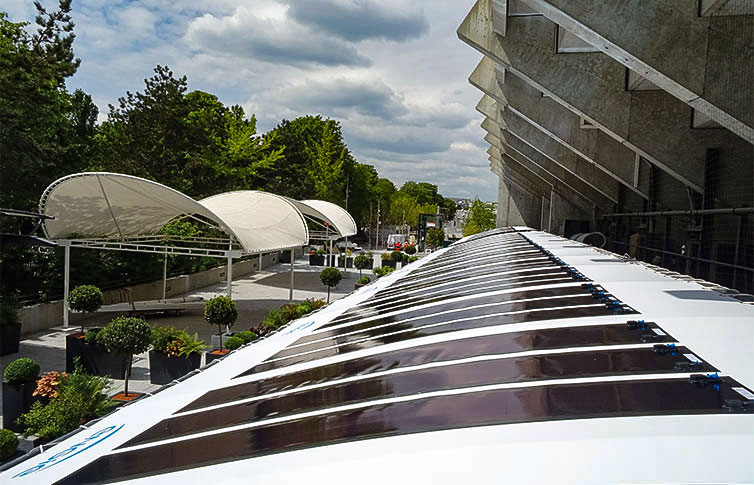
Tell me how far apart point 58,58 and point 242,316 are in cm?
1375

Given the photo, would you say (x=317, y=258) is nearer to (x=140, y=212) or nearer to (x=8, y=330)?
(x=140, y=212)

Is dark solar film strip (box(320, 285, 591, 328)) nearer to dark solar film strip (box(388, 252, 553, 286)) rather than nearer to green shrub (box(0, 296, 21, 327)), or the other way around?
dark solar film strip (box(388, 252, 553, 286))

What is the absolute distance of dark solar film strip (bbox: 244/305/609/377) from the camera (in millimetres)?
4578

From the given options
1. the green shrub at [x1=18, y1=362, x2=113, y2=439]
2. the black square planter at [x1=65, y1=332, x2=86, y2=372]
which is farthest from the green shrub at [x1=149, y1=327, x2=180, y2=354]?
the green shrub at [x1=18, y1=362, x2=113, y2=439]

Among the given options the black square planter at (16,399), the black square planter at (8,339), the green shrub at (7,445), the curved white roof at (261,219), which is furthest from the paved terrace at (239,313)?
the green shrub at (7,445)

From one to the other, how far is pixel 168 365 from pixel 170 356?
A: 216mm

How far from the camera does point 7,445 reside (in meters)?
6.99

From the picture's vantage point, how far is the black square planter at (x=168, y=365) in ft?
39.9

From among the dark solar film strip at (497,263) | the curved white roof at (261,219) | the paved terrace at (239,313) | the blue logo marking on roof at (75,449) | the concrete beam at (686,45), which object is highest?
the concrete beam at (686,45)

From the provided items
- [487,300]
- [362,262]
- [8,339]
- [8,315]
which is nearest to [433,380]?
[487,300]

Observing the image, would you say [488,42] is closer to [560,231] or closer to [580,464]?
[580,464]

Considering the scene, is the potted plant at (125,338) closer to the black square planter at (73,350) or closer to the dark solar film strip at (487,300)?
the black square planter at (73,350)

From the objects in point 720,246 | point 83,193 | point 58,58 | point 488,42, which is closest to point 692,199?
point 720,246

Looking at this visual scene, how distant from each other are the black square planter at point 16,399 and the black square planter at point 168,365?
2.83m
